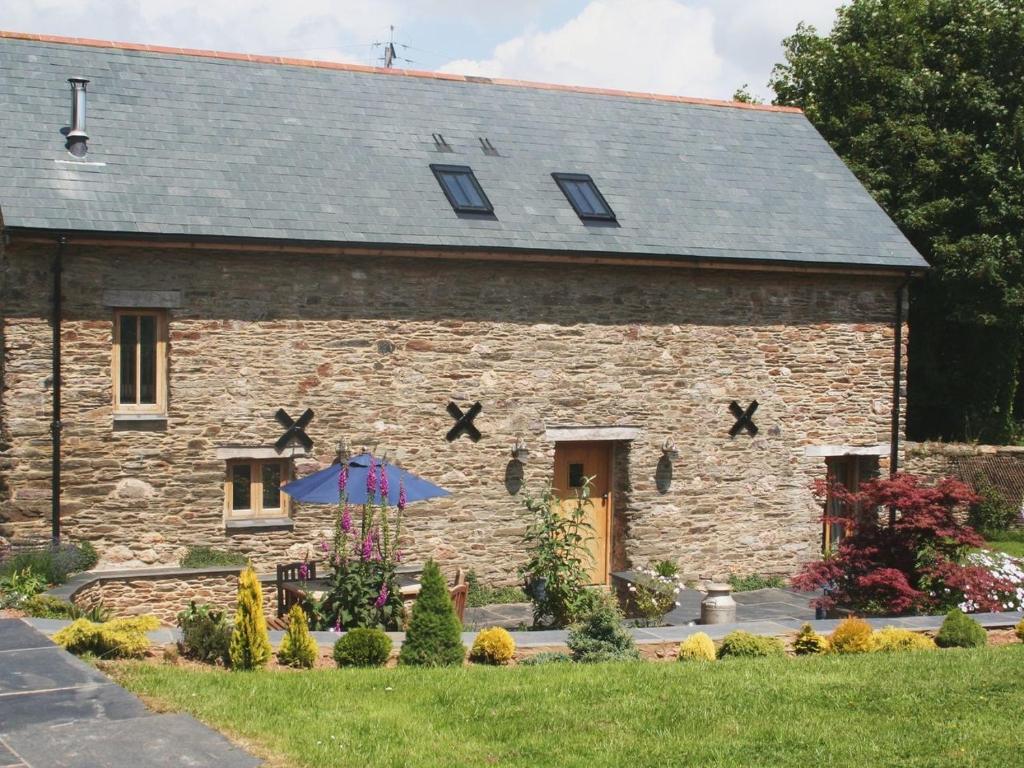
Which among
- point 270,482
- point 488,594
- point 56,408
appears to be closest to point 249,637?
point 56,408

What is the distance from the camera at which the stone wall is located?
53.2ft

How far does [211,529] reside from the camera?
16.8 metres

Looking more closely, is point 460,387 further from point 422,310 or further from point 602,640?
point 602,640

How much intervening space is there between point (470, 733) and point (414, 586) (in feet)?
18.4

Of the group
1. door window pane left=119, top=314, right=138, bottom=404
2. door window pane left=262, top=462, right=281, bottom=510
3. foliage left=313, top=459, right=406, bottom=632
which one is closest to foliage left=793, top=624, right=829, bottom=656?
foliage left=313, top=459, right=406, bottom=632

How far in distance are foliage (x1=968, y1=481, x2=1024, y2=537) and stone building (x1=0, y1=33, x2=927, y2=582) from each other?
168 inches

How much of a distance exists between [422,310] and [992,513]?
1219 cm

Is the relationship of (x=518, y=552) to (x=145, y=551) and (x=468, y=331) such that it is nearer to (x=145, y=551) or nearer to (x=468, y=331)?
(x=468, y=331)

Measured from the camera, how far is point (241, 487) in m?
17.2

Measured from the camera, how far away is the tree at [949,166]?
92.2 ft

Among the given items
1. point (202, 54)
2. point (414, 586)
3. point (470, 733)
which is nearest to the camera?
point (470, 733)

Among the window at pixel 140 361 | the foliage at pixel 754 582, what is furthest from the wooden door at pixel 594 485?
the window at pixel 140 361

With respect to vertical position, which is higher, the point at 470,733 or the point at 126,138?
the point at 126,138

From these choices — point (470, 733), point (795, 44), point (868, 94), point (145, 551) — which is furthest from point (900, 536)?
point (795, 44)
